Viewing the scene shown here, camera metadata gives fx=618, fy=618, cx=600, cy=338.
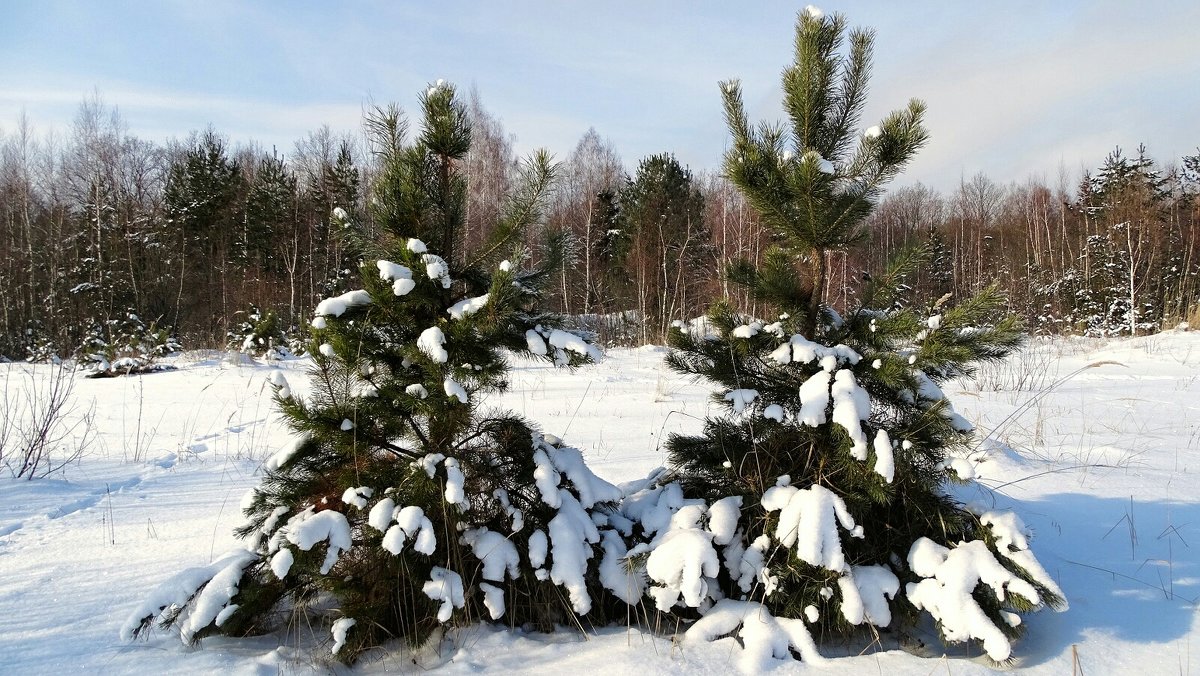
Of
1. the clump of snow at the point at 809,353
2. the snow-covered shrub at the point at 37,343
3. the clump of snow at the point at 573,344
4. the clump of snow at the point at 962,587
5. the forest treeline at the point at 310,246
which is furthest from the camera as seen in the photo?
the forest treeline at the point at 310,246

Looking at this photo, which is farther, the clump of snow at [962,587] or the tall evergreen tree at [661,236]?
the tall evergreen tree at [661,236]

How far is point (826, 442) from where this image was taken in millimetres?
2365

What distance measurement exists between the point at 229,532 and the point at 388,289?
1.73m

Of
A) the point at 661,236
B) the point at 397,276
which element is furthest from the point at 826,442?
the point at 661,236

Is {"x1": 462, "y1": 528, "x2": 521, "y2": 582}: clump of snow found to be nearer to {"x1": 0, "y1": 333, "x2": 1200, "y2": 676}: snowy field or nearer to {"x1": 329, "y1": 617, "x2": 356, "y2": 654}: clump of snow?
{"x1": 0, "y1": 333, "x2": 1200, "y2": 676}: snowy field

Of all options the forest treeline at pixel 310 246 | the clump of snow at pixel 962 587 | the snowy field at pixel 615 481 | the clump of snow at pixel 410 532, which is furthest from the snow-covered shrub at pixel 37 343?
the clump of snow at pixel 962 587

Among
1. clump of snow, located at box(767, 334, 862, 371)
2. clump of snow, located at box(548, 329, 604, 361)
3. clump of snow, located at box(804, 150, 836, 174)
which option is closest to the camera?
clump of snow, located at box(548, 329, 604, 361)

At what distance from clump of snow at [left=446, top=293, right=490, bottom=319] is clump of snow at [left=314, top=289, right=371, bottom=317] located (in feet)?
1.05

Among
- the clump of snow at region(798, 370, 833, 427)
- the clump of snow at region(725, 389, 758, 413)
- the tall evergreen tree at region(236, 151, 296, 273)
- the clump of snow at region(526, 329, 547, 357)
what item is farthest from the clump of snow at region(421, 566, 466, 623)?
the tall evergreen tree at region(236, 151, 296, 273)

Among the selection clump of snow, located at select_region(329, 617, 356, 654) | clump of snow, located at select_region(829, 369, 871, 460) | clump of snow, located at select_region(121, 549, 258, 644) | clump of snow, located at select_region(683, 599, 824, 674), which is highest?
clump of snow, located at select_region(829, 369, 871, 460)

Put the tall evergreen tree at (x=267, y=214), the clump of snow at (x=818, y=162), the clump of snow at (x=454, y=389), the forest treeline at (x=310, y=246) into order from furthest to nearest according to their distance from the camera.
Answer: the tall evergreen tree at (x=267, y=214) → the forest treeline at (x=310, y=246) → the clump of snow at (x=818, y=162) → the clump of snow at (x=454, y=389)

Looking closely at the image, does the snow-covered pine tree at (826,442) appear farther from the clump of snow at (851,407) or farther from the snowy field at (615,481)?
the snowy field at (615,481)

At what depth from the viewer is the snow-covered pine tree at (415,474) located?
208 cm

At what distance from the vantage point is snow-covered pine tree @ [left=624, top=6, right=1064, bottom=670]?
6.77 feet
